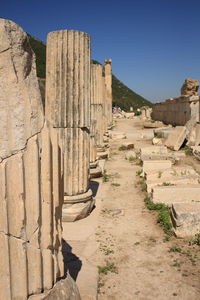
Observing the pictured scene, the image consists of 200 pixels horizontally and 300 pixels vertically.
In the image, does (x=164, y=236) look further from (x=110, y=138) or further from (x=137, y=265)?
Result: (x=110, y=138)

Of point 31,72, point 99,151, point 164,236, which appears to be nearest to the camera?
point 31,72

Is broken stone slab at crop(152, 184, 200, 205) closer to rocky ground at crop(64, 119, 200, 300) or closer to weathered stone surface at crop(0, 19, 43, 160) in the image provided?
rocky ground at crop(64, 119, 200, 300)

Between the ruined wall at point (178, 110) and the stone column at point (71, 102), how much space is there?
1117 cm

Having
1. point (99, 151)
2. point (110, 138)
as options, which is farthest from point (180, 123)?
point (99, 151)

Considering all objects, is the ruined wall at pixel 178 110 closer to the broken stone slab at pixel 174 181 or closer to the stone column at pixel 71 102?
the broken stone slab at pixel 174 181

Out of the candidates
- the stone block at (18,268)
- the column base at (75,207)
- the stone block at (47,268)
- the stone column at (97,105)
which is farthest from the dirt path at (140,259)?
the stone column at (97,105)

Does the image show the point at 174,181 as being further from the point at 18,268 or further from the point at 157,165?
the point at 18,268

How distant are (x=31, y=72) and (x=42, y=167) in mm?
703

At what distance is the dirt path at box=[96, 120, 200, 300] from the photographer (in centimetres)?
363

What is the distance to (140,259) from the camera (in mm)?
4383

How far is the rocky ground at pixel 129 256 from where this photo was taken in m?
3.62

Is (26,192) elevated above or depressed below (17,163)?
below

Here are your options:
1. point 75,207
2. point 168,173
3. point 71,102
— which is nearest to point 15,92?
point 71,102

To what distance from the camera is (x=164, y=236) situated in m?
5.09
